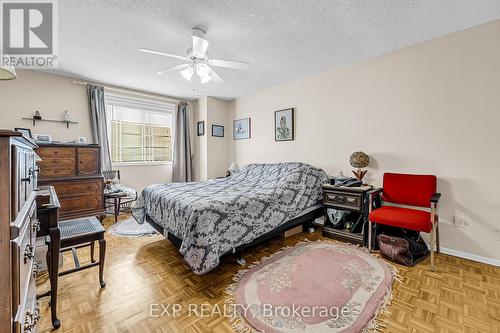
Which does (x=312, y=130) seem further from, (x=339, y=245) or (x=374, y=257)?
(x=374, y=257)

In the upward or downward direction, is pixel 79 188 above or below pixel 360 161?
below

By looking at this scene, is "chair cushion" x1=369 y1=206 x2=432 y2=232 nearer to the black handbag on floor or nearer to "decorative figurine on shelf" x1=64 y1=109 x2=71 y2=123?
the black handbag on floor

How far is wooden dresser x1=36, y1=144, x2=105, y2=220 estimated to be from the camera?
10.5 ft

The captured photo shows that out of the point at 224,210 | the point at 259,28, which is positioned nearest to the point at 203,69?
the point at 259,28

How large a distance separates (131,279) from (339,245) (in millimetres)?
2330

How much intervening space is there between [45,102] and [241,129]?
3.36 m

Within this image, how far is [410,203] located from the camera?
2.65 m

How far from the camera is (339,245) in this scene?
111 inches

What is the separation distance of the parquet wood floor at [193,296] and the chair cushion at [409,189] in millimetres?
667

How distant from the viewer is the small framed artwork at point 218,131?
506cm

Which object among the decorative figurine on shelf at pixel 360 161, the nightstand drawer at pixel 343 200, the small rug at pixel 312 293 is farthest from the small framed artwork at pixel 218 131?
the small rug at pixel 312 293

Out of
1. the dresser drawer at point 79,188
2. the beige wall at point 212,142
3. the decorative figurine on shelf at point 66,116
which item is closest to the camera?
the dresser drawer at point 79,188

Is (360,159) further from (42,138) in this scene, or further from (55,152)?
(42,138)

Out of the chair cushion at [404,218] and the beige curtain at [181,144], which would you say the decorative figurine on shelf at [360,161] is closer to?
the chair cushion at [404,218]
